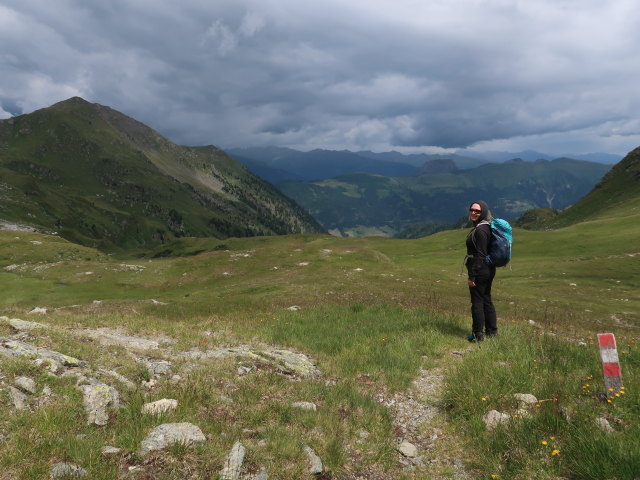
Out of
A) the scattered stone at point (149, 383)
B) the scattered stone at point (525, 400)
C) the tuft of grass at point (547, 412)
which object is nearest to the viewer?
the tuft of grass at point (547, 412)

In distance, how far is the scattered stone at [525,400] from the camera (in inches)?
305

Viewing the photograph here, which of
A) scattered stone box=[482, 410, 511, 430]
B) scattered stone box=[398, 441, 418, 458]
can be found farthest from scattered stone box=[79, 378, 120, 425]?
scattered stone box=[482, 410, 511, 430]

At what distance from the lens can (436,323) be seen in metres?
15.9

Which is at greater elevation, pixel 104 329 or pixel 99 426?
pixel 99 426

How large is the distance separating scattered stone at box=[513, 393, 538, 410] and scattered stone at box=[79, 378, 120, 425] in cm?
841

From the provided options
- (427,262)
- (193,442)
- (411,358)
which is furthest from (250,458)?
(427,262)

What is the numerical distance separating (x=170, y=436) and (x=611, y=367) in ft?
28.7

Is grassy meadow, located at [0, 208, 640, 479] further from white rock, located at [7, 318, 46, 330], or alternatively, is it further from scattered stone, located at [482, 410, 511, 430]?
white rock, located at [7, 318, 46, 330]

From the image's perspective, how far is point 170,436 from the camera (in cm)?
610

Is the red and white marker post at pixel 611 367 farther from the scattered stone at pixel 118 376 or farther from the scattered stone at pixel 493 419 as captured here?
the scattered stone at pixel 118 376

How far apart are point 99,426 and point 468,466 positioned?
669 centimetres

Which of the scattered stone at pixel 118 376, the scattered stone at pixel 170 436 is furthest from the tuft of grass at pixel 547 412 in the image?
the scattered stone at pixel 118 376

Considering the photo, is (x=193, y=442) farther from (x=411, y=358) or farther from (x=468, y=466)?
(x=411, y=358)

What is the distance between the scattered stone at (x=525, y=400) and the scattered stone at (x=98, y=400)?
8.41 m
